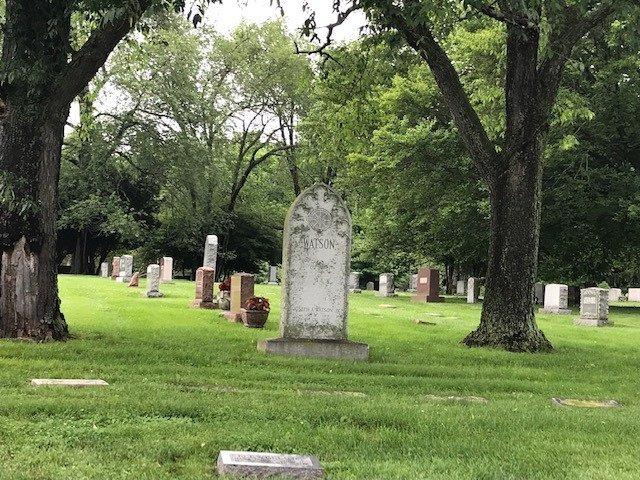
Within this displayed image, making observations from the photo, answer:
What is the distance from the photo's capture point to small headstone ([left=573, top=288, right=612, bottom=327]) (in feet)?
66.2

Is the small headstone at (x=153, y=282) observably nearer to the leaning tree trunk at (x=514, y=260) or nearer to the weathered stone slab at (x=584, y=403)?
the leaning tree trunk at (x=514, y=260)

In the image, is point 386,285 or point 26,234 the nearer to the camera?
point 26,234

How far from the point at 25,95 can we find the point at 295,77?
33.9m

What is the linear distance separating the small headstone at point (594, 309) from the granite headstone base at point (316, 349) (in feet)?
38.4

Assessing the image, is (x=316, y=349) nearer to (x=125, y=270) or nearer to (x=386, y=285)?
(x=125, y=270)

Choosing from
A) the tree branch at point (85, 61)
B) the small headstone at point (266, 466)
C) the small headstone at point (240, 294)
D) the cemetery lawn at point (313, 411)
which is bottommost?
the cemetery lawn at point (313, 411)

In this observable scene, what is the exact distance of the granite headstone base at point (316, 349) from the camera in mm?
10727

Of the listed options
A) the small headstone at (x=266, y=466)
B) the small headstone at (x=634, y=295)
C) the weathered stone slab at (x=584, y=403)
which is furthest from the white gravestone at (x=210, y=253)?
the small headstone at (x=634, y=295)

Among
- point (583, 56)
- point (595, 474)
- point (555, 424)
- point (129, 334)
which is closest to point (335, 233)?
point (129, 334)

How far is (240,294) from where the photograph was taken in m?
16.5

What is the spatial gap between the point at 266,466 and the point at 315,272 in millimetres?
6929

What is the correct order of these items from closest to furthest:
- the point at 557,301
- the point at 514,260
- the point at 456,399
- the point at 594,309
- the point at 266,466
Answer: the point at 266,466 < the point at 456,399 < the point at 514,260 < the point at 594,309 < the point at 557,301

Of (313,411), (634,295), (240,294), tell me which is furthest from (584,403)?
(634,295)

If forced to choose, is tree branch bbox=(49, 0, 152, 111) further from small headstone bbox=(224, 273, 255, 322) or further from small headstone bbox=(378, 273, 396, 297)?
small headstone bbox=(378, 273, 396, 297)
